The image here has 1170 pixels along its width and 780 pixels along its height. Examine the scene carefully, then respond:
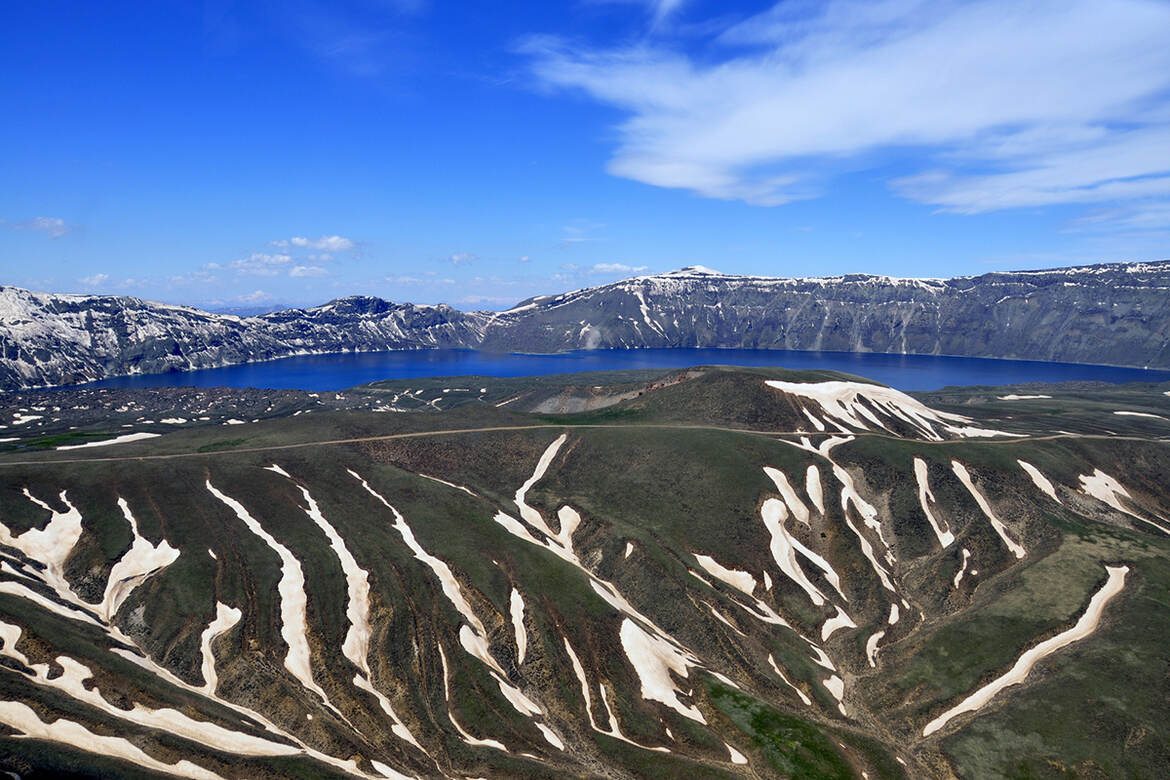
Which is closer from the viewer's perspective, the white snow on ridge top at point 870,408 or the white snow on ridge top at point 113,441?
the white snow on ridge top at point 113,441

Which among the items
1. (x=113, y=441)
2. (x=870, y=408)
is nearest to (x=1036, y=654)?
(x=870, y=408)

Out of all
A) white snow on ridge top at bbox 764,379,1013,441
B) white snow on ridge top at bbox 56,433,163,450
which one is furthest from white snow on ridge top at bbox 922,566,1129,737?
white snow on ridge top at bbox 56,433,163,450

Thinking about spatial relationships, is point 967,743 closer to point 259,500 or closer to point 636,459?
point 636,459

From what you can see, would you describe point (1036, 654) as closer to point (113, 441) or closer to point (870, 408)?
point (870, 408)

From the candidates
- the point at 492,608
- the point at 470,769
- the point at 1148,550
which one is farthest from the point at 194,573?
the point at 1148,550

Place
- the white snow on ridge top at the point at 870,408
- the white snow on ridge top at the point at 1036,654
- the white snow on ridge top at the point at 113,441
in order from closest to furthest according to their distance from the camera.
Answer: the white snow on ridge top at the point at 1036,654, the white snow on ridge top at the point at 113,441, the white snow on ridge top at the point at 870,408

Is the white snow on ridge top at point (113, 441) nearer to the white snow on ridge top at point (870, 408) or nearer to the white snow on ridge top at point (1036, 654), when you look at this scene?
the white snow on ridge top at point (870, 408)

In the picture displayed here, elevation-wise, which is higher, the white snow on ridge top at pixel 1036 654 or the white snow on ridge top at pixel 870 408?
the white snow on ridge top at pixel 870 408

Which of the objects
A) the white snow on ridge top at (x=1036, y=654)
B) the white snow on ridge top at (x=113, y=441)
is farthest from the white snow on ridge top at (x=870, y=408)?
the white snow on ridge top at (x=113, y=441)
